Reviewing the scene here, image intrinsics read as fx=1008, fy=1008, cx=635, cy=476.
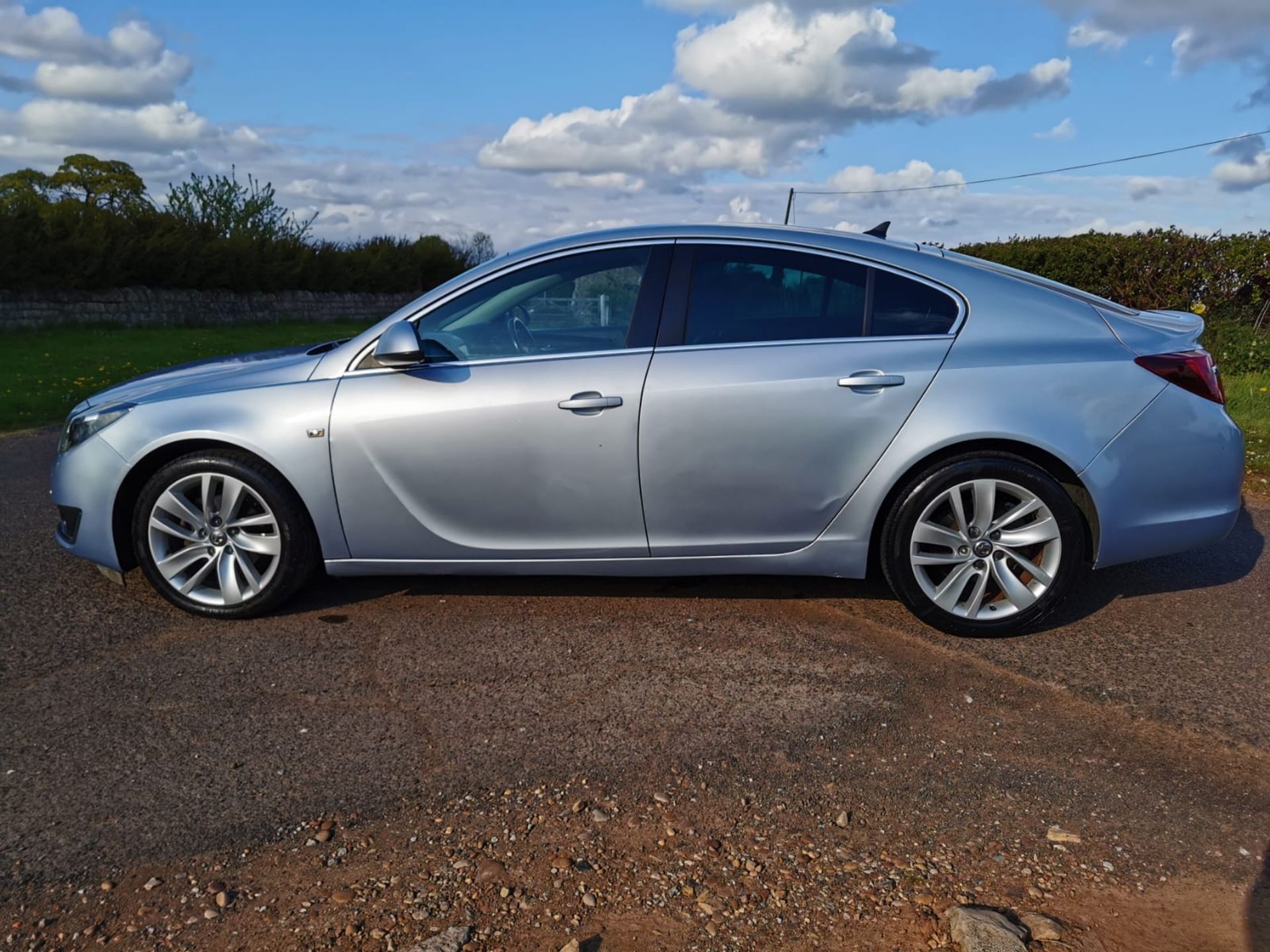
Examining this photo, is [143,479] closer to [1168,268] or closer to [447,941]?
[447,941]

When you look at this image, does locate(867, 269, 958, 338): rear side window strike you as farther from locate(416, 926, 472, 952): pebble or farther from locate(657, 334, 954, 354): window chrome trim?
locate(416, 926, 472, 952): pebble

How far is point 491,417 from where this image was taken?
4.13 meters

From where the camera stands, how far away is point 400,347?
4090 millimetres

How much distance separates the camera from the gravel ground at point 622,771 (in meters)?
2.43

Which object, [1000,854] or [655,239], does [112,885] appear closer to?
[1000,854]

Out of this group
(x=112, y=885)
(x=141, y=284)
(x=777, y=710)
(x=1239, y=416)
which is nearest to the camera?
(x=112, y=885)

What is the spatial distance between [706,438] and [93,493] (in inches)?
106

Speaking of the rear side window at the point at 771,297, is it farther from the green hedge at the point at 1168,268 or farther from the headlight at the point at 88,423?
the green hedge at the point at 1168,268

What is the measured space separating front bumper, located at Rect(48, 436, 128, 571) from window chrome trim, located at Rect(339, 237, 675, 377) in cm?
111

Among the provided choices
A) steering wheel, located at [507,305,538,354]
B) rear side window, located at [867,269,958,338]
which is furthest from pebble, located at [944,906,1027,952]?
steering wheel, located at [507,305,538,354]

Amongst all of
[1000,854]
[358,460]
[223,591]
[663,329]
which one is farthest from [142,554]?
[1000,854]

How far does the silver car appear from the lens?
4.08m

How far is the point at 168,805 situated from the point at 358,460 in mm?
1663

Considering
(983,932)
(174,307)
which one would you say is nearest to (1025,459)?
(983,932)
